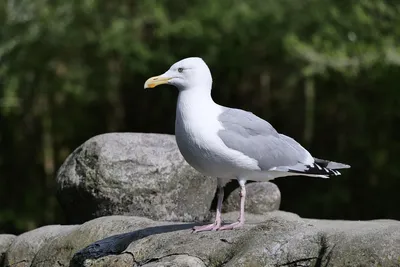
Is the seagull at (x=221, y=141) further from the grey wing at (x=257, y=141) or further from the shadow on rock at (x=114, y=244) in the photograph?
the shadow on rock at (x=114, y=244)

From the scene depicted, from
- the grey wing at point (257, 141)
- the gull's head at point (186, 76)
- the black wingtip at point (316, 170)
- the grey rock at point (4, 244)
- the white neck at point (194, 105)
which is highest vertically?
the gull's head at point (186, 76)

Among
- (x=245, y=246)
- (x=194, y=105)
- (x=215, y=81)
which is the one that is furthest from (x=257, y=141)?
(x=215, y=81)

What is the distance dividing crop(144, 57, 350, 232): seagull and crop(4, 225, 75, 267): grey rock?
4.41ft

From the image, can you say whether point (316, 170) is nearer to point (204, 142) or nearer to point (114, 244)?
point (204, 142)

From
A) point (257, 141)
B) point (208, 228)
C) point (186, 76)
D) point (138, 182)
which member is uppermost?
point (186, 76)

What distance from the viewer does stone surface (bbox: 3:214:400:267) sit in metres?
4.20

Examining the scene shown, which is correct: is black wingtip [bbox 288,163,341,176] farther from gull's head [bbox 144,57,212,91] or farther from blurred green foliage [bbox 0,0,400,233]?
blurred green foliage [bbox 0,0,400,233]

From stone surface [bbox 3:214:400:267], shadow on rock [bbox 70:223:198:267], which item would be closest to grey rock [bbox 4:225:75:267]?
stone surface [bbox 3:214:400:267]

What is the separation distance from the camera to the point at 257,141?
15.8 ft

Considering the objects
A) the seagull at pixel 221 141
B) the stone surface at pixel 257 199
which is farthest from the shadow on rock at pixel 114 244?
the stone surface at pixel 257 199

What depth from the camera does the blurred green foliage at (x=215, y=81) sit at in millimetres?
9758

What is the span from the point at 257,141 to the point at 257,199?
1.52m

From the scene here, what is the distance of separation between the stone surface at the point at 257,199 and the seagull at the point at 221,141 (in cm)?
136

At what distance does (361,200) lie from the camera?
10.5 meters
